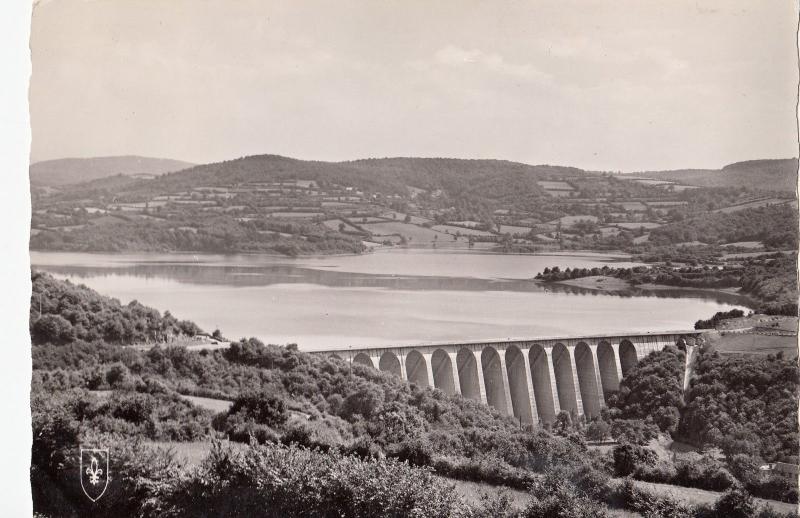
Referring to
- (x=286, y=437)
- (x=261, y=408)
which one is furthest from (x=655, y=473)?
(x=261, y=408)

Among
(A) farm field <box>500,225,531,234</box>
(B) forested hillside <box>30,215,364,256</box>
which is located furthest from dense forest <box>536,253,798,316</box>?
(B) forested hillside <box>30,215,364,256</box>

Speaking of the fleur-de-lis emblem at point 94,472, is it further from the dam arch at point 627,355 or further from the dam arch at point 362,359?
the dam arch at point 627,355

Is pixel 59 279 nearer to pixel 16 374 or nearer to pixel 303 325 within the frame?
pixel 16 374

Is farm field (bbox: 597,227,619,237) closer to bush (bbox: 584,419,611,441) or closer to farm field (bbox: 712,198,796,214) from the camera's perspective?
farm field (bbox: 712,198,796,214)

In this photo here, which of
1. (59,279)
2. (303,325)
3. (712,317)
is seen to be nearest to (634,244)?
(712,317)

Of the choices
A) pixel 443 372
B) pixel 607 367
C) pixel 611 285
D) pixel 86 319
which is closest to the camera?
pixel 611 285

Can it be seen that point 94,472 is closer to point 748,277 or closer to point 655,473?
point 655,473

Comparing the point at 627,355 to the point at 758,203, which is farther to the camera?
the point at 627,355
